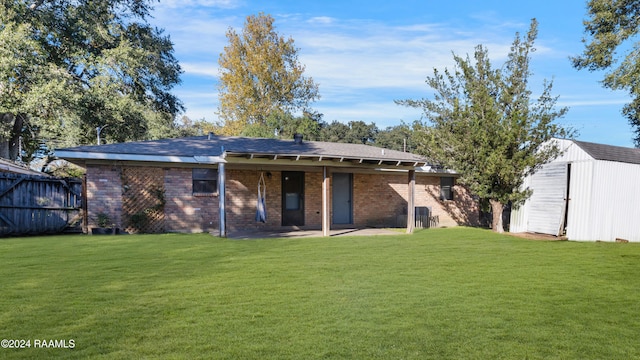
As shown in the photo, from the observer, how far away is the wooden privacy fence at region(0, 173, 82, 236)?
11547 millimetres

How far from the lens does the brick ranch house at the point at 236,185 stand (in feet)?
39.4

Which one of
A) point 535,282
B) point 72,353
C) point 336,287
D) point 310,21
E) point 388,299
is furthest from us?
point 310,21

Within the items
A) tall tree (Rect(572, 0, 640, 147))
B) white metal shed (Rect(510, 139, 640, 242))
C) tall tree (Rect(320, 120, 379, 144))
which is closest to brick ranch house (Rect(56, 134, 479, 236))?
white metal shed (Rect(510, 139, 640, 242))

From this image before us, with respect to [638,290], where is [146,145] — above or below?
above

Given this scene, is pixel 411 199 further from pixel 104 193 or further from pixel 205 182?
pixel 104 193

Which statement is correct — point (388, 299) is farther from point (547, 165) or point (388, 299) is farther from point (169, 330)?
point (547, 165)

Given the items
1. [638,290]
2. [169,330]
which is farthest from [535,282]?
[169,330]

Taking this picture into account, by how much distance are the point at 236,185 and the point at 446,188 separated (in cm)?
918

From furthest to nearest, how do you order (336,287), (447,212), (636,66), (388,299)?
(447,212)
(636,66)
(336,287)
(388,299)

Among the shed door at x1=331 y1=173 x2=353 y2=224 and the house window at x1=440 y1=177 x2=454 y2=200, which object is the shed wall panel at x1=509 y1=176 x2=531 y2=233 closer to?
the house window at x1=440 y1=177 x2=454 y2=200

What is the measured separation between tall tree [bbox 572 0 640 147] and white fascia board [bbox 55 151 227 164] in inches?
604

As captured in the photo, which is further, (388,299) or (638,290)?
(638,290)

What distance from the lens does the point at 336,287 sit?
5.70 meters

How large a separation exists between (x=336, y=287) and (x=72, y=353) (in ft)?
Answer: 10.9
